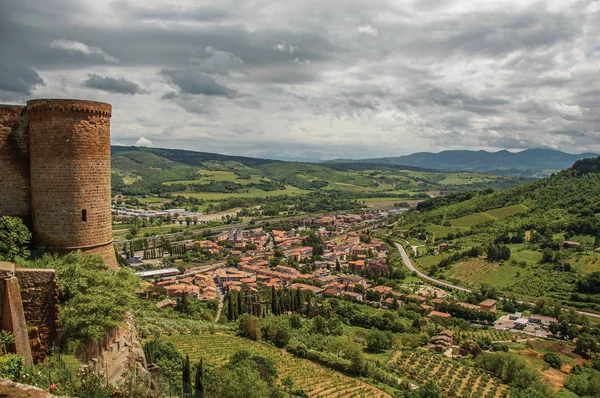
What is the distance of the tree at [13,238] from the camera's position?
14.1m

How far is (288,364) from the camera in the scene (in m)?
38.3

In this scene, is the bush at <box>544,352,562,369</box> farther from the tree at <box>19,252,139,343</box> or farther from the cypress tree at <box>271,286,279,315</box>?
the tree at <box>19,252,139,343</box>

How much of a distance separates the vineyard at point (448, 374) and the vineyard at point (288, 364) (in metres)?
7.29

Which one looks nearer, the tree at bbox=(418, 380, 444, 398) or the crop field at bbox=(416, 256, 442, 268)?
the tree at bbox=(418, 380, 444, 398)

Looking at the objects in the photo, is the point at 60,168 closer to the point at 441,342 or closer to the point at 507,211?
the point at 441,342

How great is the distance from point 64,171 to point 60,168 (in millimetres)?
160

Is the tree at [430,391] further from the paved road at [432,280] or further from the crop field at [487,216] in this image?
the crop field at [487,216]

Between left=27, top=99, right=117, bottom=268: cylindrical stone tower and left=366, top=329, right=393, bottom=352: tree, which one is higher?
left=27, top=99, right=117, bottom=268: cylindrical stone tower

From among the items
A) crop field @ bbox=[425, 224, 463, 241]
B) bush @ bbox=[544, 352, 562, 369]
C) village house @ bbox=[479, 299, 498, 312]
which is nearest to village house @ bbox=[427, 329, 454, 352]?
bush @ bbox=[544, 352, 562, 369]

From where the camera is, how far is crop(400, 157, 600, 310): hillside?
249 feet

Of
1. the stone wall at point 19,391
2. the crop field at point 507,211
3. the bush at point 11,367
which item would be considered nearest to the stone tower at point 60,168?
the bush at point 11,367

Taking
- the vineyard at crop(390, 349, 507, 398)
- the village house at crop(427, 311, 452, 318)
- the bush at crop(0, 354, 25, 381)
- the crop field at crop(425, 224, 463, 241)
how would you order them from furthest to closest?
the crop field at crop(425, 224, 463, 241), the village house at crop(427, 311, 452, 318), the vineyard at crop(390, 349, 507, 398), the bush at crop(0, 354, 25, 381)

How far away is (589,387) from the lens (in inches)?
1655

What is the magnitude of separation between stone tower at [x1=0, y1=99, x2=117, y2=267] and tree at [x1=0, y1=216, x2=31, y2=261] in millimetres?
427
